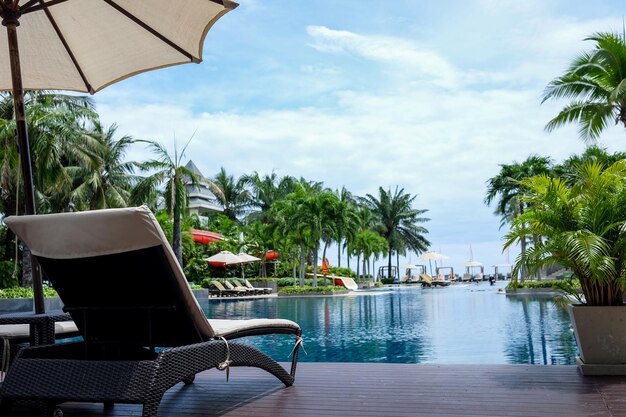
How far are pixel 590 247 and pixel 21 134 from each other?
12.0ft

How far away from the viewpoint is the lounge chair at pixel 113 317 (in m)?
2.45

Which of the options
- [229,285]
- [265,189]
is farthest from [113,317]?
[265,189]

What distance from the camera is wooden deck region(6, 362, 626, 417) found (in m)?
2.92

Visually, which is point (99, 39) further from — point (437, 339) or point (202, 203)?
point (202, 203)

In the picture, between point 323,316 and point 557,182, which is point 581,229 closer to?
point 557,182

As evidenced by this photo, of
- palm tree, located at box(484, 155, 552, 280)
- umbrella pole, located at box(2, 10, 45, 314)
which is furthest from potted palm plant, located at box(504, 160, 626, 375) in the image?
palm tree, located at box(484, 155, 552, 280)

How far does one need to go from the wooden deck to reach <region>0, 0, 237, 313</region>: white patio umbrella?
218 centimetres

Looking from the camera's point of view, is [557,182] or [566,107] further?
[566,107]

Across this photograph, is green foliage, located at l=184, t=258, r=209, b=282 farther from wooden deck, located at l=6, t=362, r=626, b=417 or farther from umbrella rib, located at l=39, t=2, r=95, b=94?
wooden deck, located at l=6, t=362, r=626, b=417

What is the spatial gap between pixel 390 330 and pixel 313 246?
62.0 ft

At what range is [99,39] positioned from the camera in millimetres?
4586

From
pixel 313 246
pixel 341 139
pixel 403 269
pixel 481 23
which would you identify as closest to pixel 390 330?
pixel 481 23

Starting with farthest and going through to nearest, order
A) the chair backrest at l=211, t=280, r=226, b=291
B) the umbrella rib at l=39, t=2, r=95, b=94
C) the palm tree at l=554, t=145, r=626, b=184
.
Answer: the chair backrest at l=211, t=280, r=226, b=291 → the palm tree at l=554, t=145, r=626, b=184 → the umbrella rib at l=39, t=2, r=95, b=94

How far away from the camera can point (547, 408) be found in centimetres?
287
